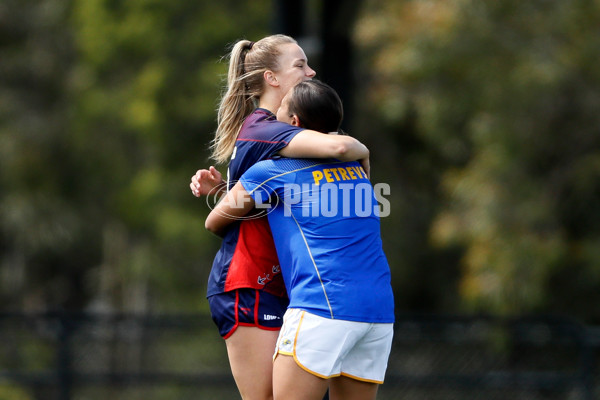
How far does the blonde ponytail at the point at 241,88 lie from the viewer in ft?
8.30

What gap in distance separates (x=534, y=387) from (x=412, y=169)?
5.70 metres

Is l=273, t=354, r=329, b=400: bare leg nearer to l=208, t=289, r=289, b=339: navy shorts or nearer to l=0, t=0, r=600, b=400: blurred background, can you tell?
l=208, t=289, r=289, b=339: navy shorts

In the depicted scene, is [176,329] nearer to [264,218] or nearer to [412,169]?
[264,218]

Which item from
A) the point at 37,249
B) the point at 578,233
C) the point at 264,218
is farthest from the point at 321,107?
the point at 37,249

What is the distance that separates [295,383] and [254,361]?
0.26 meters

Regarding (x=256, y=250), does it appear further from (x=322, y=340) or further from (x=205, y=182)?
(x=322, y=340)

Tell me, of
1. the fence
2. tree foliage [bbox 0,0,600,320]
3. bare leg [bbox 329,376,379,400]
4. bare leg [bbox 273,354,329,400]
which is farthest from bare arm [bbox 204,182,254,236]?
the fence

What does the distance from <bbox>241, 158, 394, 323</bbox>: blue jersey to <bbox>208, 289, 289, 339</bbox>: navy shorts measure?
15cm

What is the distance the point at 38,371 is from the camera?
213 inches

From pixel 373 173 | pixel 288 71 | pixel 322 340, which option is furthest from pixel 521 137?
pixel 322 340

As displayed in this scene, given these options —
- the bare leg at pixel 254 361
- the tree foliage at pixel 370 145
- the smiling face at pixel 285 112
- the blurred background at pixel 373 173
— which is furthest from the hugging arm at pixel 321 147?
the tree foliage at pixel 370 145

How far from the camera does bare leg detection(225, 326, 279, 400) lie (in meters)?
2.37

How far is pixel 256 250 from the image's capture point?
2420 mm

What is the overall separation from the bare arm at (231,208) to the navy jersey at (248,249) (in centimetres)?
6
